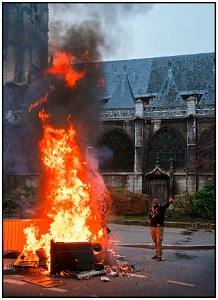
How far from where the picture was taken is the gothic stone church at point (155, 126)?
31.7 m

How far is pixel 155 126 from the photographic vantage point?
33875 mm

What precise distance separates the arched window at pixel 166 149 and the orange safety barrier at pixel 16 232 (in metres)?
23.0

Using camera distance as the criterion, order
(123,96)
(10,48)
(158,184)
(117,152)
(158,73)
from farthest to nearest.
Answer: (10,48) < (158,73) < (123,96) < (117,152) < (158,184)

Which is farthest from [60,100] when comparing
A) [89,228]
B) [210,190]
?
[210,190]

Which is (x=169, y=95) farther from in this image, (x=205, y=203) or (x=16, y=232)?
(x=16, y=232)

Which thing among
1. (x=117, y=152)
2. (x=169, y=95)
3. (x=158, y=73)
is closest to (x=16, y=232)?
(x=117, y=152)

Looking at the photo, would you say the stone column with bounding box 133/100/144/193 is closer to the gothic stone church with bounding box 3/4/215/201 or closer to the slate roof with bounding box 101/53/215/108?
the gothic stone church with bounding box 3/4/215/201

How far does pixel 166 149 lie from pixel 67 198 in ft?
80.1

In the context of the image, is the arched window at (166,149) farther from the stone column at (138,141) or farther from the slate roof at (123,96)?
the slate roof at (123,96)

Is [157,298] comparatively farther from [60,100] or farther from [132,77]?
[132,77]

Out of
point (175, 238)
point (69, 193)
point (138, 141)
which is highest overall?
point (138, 141)

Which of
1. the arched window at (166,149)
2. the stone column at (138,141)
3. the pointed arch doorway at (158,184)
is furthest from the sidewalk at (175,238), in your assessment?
the arched window at (166,149)

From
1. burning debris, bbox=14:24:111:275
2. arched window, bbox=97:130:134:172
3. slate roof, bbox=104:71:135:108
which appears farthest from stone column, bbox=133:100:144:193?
burning debris, bbox=14:24:111:275

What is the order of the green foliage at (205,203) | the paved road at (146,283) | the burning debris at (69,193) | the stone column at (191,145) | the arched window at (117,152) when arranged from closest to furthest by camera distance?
1. the paved road at (146,283)
2. the burning debris at (69,193)
3. the green foliage at (205,203)
4. the stone column at (191,145)
5. the arched window at (117,152)
